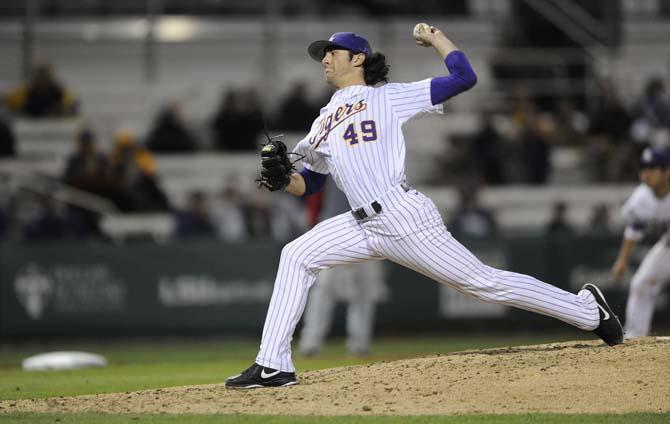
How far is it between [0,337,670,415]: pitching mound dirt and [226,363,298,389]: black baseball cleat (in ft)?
0.25

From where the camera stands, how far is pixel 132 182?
692 inches

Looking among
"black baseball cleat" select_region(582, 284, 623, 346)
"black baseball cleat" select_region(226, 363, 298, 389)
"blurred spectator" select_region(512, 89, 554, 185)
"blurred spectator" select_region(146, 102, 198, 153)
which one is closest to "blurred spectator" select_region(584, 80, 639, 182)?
"blurred spectator" select_region(512, 89, 554, 185)

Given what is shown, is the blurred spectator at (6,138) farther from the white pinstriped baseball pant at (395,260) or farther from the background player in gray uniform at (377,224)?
the white pinstriped baseball pant at (395,260)

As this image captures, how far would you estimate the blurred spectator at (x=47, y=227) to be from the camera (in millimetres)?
16109

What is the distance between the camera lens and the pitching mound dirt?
22.3 feet

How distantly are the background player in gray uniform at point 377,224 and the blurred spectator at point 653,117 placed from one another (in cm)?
1290

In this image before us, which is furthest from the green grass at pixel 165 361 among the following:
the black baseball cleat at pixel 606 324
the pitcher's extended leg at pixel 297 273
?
the black baseball cleat at pixel 606 324

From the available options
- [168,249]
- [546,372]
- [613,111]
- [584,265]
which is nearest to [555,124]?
[613,111]

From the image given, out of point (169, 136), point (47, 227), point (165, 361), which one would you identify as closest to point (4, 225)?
point (47, 227)

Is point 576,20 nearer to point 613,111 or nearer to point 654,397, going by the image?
point 613,111

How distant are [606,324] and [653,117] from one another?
1284cm

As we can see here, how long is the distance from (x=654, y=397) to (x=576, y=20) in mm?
16618

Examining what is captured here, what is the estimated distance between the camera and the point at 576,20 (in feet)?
74.2

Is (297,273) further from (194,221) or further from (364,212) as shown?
(194,221)
